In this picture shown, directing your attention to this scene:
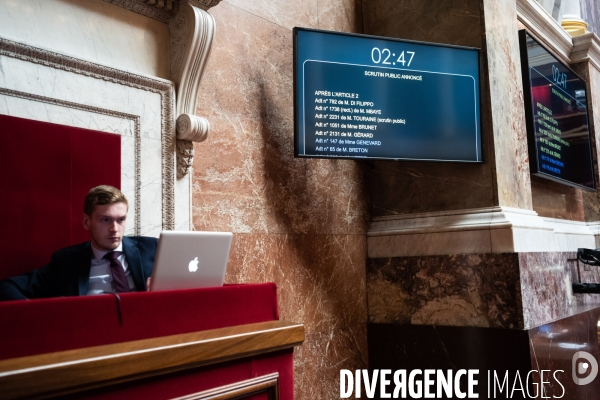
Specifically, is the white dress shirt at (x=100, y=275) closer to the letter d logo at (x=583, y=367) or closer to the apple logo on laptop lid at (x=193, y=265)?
the apple logo on laptop lid at (x=193, y=265)

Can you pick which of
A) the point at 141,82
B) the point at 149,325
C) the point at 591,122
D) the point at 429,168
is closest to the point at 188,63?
the point at 141,82

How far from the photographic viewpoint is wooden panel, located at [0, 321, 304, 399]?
1092mm

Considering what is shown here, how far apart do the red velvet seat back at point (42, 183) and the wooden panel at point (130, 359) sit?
2.69 feet

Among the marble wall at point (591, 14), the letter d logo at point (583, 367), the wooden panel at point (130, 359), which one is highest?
the marble wall at point (591, 14)

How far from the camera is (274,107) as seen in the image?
3.34m

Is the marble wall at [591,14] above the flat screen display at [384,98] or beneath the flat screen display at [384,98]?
above

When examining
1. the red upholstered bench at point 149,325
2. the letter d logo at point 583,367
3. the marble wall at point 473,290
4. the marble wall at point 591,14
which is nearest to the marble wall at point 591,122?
the marble wall at point 591,14

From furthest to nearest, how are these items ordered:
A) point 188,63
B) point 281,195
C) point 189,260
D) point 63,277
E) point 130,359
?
point 281,195 → point 188,63 → point 63,277 → point 189,260 → point 130,359

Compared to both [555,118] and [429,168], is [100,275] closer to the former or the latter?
[429,168]

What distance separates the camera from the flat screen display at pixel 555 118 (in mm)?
4426

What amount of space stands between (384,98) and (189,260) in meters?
2.10

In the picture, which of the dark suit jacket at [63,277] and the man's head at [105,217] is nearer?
the dark suit jacket at [63,277]

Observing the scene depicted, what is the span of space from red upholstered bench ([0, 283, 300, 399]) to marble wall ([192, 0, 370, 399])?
1.16 metres

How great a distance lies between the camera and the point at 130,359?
125cm
